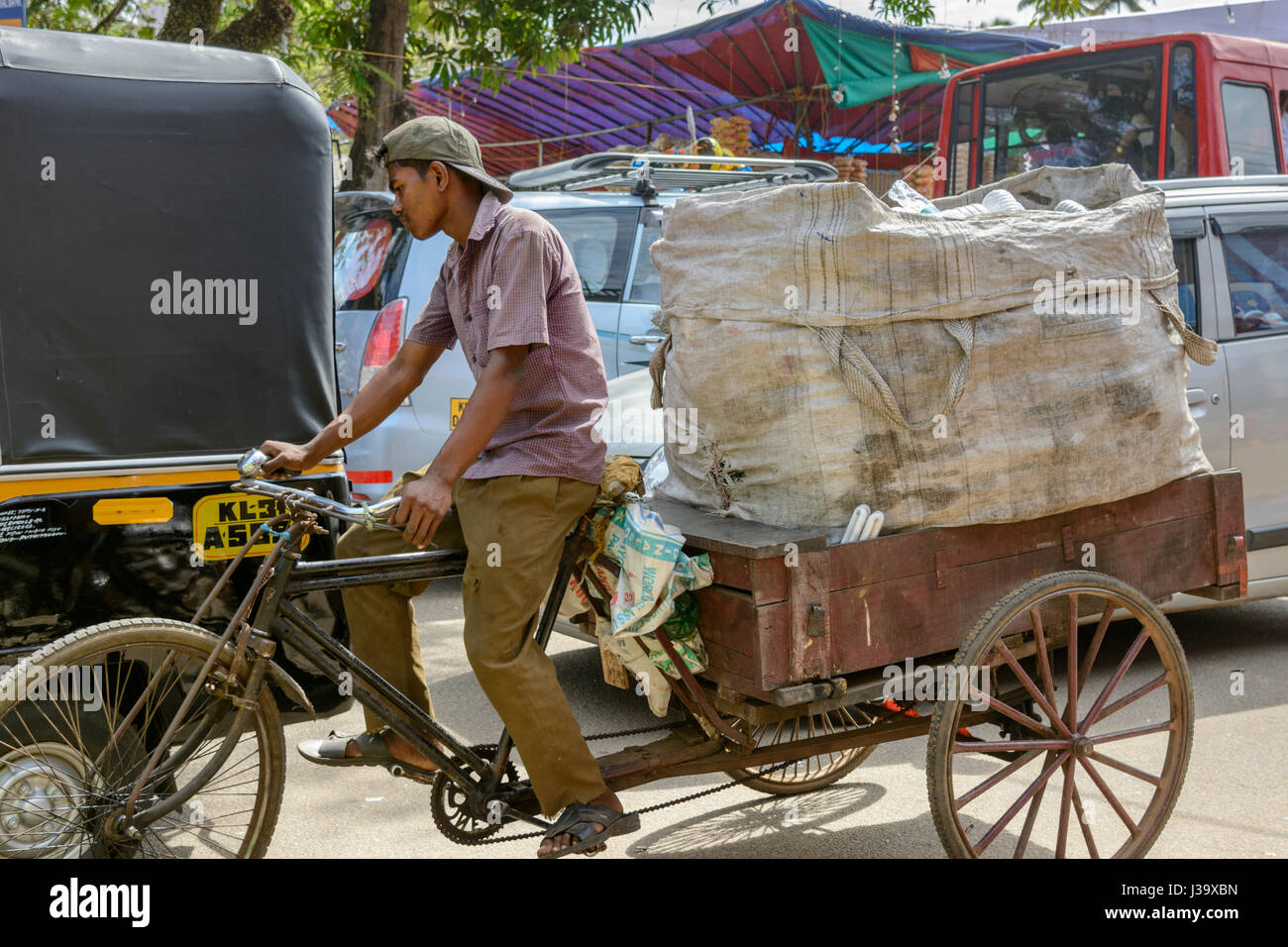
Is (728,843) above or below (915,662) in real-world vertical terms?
below

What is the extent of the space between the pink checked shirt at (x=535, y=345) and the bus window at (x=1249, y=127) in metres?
6.93

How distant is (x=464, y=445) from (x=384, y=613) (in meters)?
0.61

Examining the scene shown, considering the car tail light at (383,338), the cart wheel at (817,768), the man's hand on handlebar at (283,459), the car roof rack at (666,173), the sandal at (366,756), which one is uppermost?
the car roof rack at (666,173)

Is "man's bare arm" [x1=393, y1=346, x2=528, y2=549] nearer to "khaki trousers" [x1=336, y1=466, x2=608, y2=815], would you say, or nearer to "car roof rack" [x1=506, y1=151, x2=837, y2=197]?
"khaki trousers" [x1=336, y1=466, x2=608, y2=815]

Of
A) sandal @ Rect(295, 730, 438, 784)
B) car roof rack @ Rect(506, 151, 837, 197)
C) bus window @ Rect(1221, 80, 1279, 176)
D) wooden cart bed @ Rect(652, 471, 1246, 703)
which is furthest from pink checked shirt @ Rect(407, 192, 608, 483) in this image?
bus window @ Rect(1221, 80, 1279, 176)

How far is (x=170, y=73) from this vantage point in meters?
3.08

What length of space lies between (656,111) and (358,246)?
33.1ft

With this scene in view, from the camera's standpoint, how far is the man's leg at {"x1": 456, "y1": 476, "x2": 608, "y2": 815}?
9.16 feet

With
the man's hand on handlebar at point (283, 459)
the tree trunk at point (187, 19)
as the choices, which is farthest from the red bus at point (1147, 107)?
the man's hand on handlebar at point (283, 459)

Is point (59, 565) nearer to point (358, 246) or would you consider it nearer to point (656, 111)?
point (358, 246)

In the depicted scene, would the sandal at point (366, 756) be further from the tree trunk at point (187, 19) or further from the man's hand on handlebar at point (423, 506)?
the tree trunk at point (187, 19)

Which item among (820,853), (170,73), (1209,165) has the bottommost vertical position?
(820,853)

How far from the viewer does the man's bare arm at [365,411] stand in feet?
9.66

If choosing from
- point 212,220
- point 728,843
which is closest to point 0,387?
point 212,220
